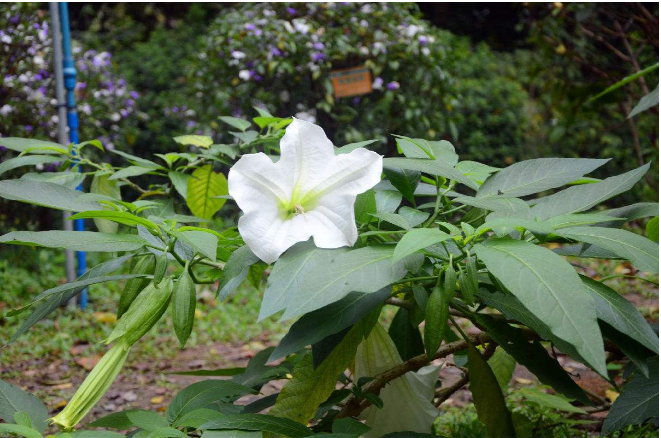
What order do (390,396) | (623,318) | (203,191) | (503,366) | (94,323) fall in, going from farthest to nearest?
1. (94,323)
2. (503,366)
3. (203,191)
4. (390,396)
5. (623,318)

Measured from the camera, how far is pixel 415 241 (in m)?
0.58

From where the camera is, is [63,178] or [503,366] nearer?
[63,178]

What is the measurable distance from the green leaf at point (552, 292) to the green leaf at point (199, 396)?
0.39 metres

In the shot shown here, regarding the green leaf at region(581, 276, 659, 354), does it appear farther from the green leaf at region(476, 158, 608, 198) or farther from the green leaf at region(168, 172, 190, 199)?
the green leaf at region(168, 172, 190, 199)

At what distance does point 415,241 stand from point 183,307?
10.0 inches

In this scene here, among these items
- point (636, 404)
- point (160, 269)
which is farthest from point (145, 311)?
point (636, 404)

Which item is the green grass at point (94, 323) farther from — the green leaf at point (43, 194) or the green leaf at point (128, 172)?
the green leaf at point (43, 194)

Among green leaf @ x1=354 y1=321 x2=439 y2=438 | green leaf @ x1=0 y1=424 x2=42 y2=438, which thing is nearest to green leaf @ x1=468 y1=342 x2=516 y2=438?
green leaf @ x1=354 y1=321 x2=439 y2=438

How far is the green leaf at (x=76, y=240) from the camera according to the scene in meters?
0.66

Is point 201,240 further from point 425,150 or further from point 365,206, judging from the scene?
point 425,150

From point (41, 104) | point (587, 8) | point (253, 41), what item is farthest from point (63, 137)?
point (587, 8)

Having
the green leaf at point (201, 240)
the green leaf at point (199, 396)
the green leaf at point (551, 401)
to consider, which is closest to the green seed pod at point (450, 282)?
the green leaf at point (201, 240)

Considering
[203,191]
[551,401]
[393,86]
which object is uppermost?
[203,191]

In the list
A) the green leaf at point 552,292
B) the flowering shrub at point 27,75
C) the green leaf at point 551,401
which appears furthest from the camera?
the flowering shrub at point 27,75
